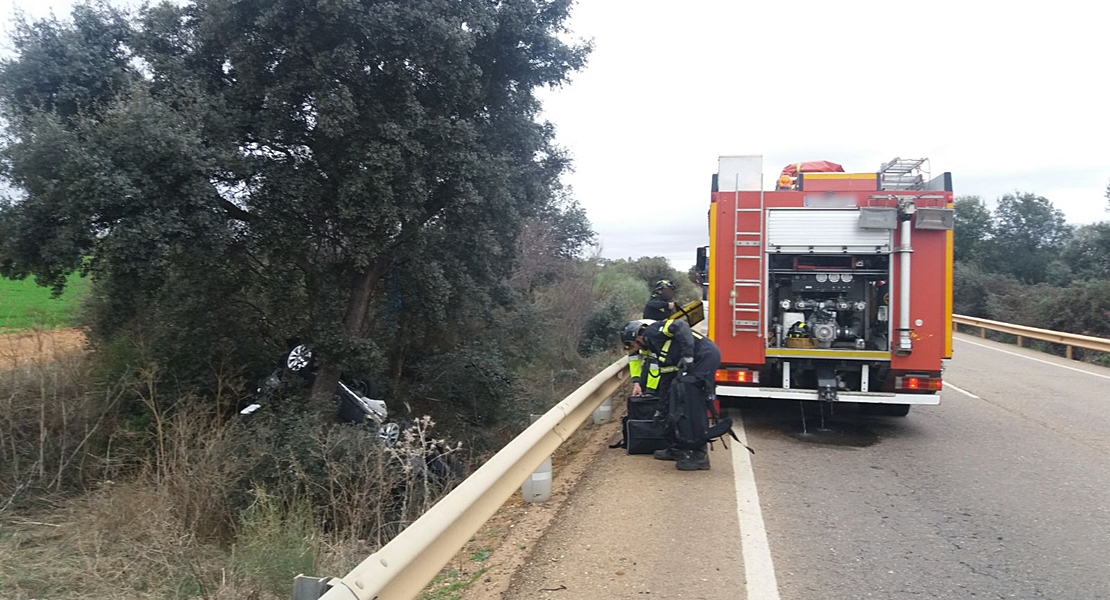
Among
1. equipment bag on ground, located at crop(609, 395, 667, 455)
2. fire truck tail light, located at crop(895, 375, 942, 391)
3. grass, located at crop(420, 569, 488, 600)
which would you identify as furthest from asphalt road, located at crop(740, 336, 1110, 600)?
grass, located at crop(420, 569, 488, 600)

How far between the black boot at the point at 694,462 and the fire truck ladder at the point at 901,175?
14.8ft

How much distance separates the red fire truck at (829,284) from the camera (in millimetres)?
8383

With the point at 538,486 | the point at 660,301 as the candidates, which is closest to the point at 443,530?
the point at 538,486

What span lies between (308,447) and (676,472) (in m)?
4.12

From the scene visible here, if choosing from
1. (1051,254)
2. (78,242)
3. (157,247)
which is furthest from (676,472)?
(1051,254)

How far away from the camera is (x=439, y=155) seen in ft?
32.3

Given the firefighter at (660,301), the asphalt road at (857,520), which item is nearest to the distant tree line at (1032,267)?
the asphalt road at (857,520)

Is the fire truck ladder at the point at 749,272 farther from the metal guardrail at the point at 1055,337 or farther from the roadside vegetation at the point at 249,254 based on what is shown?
the metal guardrail at the point at 1055,337

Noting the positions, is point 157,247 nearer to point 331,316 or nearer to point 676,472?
point 331,316

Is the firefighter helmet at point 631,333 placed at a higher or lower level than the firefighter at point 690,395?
higher

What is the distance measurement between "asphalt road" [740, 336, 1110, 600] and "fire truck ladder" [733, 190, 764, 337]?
1372 millimetres

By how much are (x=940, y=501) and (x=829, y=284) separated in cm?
352

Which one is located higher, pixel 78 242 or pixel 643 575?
pixel 78 242

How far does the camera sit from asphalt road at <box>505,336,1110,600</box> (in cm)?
444
